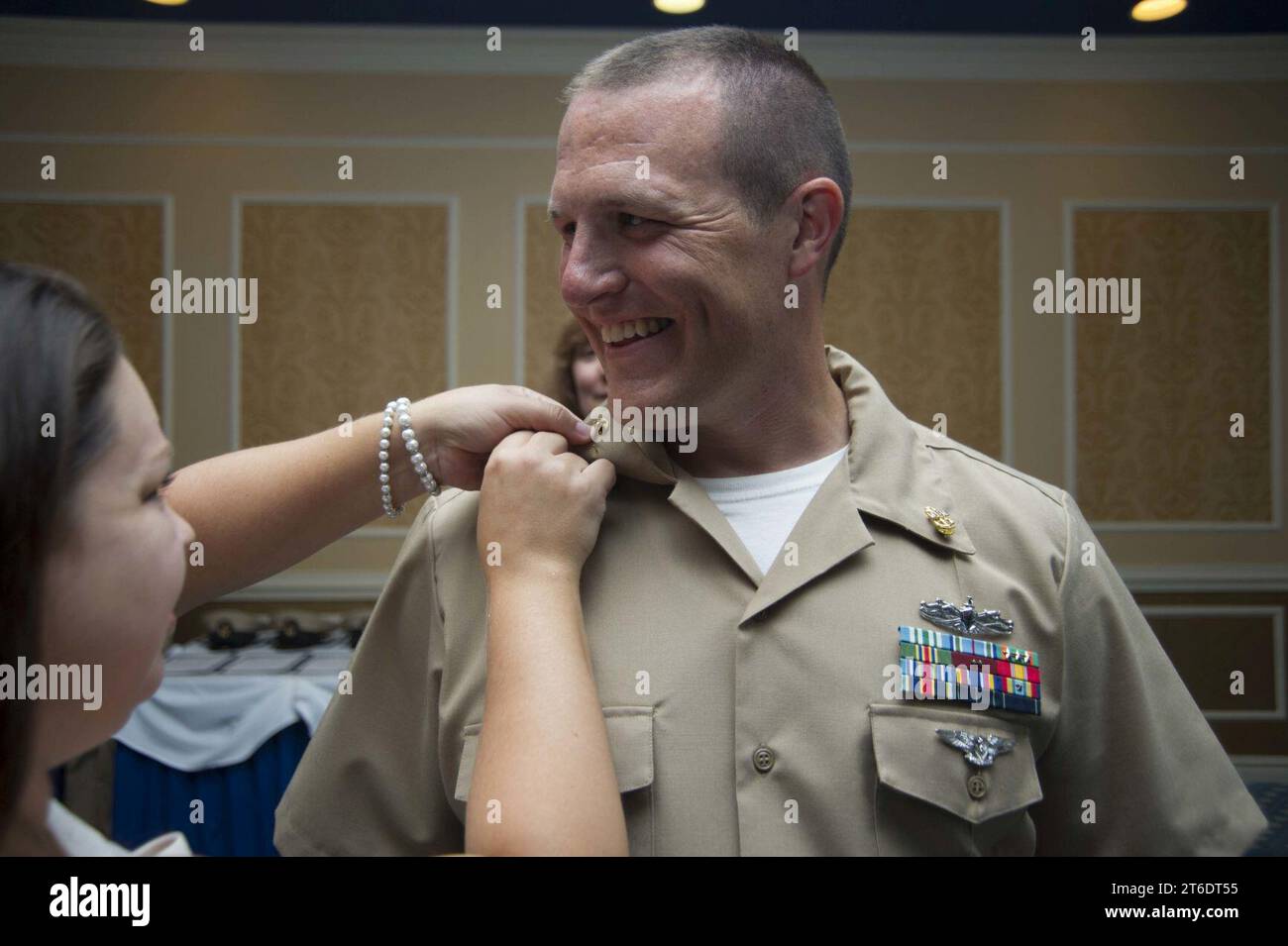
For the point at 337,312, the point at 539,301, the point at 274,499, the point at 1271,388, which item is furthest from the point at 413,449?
the point at 1271,388

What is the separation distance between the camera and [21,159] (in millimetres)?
4547

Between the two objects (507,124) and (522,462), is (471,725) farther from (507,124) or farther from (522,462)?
(507,124)

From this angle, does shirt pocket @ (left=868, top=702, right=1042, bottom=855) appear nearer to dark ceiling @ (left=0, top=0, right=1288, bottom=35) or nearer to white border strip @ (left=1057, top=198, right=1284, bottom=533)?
dark ceiling @ (left=0, top=0, right=1288, bottom=35)

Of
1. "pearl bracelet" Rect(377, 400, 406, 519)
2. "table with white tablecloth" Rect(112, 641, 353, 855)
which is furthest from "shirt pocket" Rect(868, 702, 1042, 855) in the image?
"table with white tablecloth" Rect(112, 641, 353, 855)

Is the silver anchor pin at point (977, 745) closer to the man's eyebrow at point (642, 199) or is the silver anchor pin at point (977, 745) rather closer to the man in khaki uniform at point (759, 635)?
the man in khaki uniform at point (759, 635)

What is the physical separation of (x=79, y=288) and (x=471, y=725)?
0.56 metres

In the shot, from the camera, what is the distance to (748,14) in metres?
4.11

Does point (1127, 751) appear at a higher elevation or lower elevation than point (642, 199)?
lower

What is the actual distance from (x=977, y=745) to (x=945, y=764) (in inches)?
1.8

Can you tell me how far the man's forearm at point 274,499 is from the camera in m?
1.05

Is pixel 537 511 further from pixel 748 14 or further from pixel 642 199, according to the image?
pixel 748 14

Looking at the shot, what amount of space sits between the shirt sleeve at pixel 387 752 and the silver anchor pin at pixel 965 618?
509mm

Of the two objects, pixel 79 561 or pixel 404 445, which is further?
pixel 404 445
